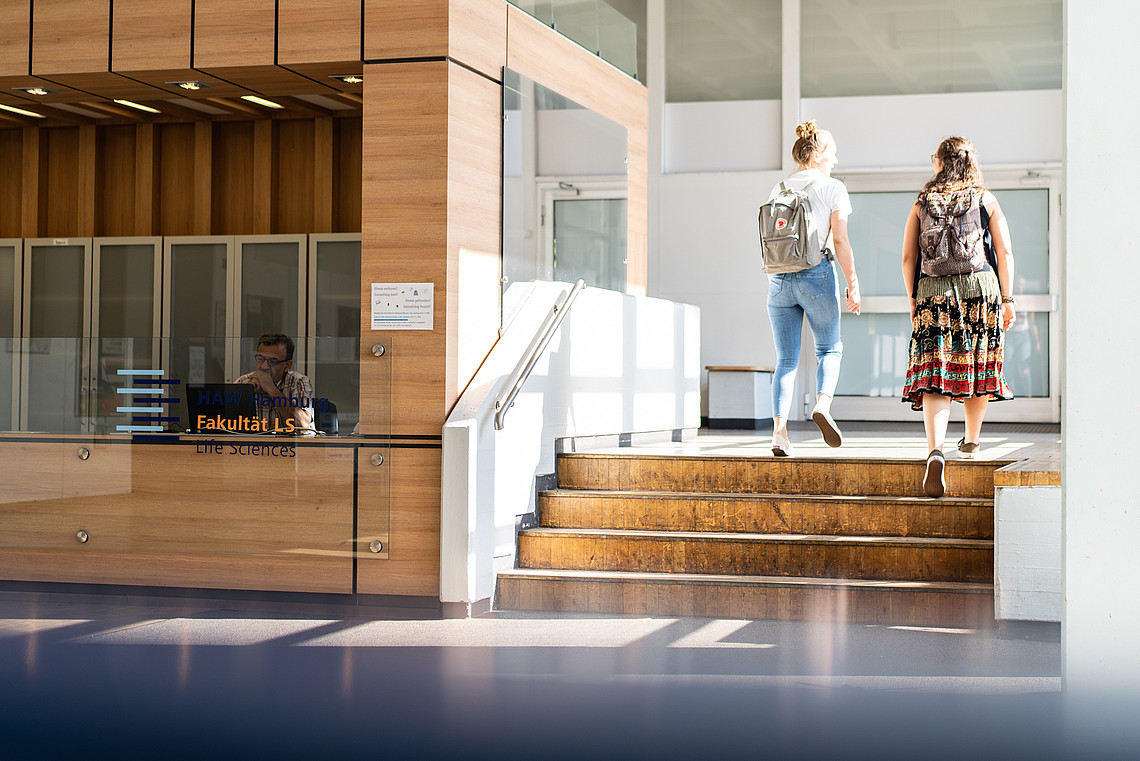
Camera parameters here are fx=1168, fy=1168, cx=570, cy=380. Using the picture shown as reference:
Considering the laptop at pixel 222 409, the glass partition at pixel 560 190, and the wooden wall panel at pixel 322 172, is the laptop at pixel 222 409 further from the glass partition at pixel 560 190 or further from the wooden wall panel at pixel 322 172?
the wooden wall panel at pixel 322 172

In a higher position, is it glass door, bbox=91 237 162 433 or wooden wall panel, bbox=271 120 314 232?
wooden wall panel, bbox=271 120 314 232

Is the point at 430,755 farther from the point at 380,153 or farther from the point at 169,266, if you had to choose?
the point at 169,266

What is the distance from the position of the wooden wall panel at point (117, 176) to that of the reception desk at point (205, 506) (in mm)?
3252

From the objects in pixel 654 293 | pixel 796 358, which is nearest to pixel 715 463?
pixel 796 358

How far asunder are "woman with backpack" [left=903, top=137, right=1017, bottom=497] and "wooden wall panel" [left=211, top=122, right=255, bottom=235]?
188 inches

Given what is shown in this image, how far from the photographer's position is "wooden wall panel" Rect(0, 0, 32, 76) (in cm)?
589

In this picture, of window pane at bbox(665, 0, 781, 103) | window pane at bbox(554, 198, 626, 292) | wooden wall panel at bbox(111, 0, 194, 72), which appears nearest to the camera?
wooden wall panel at bbox(111, 0, 194, 72)

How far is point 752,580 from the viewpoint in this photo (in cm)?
526

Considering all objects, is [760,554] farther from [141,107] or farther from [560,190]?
[141,107]

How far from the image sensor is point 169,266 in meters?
8.15

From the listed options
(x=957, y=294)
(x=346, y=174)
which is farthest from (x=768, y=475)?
(x=346, y=174)

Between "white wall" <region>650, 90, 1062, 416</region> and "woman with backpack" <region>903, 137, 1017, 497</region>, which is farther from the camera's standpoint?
"white wall" <region>650, 90, 1062, 416</region>

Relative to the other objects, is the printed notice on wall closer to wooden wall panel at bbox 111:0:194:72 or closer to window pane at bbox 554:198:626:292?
window pane at bbox 554:198:626:292

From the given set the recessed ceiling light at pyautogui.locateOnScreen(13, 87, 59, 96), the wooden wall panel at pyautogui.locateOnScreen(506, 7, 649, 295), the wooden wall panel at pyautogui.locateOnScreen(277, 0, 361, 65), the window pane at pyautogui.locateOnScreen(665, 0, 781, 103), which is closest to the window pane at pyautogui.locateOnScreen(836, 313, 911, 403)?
the window pane at pyautogui.locateOnScreen(665, 0, 781, 103)
